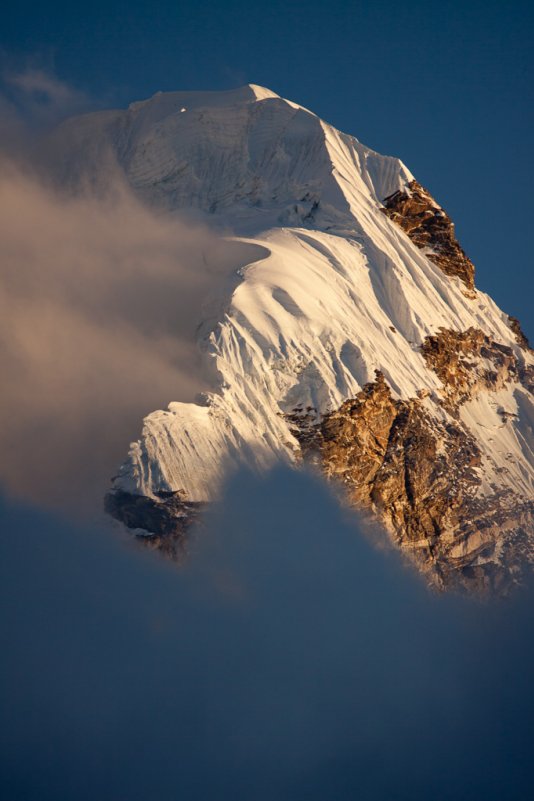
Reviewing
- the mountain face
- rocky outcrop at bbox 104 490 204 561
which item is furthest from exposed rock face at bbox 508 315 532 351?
rocky outcrop at bbox 104 490 204 561

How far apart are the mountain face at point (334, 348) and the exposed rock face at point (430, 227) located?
17 centimetres

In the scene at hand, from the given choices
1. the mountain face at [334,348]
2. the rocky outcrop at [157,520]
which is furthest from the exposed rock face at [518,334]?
the rocky outcrop at [157,520]

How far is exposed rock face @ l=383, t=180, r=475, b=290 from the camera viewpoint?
125 meters

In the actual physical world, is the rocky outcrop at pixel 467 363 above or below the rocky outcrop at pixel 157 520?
above

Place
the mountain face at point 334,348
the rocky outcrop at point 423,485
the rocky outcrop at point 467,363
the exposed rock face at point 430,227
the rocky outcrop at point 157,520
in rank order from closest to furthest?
the rocky outcrop at point 157,520 < the mountain face at point 334,348 < the rocky outcrop at point 423,485 < the rocky outcrop at point 467,363 < the exposed rock face at point 430,227

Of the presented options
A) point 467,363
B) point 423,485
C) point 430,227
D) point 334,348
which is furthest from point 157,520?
point 430,227

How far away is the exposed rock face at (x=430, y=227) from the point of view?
124812mm

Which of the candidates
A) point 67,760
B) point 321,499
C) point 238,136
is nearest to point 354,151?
point 238,136

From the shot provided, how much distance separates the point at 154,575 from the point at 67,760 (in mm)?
10846

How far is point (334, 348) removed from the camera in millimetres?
101875

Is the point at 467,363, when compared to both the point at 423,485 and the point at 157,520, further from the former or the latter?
the point at 157,520

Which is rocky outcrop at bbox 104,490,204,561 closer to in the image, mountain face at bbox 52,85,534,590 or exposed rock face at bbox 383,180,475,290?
mountain face at bbox 52,85,534,590

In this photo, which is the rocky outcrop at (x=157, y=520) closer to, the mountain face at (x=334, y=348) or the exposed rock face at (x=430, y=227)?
the mountain face at (x=334, y=348)

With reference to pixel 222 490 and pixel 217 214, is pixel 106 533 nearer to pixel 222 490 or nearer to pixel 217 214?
pixel 222 490
